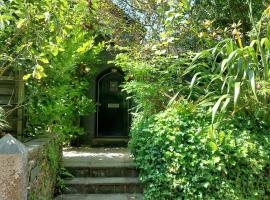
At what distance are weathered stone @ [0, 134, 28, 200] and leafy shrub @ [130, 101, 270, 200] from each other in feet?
6.38

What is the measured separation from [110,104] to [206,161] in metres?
6.07

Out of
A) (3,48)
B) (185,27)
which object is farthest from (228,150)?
(185,27)

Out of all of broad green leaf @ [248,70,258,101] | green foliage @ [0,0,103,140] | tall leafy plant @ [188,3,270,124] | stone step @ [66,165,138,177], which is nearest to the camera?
green foliage @ [0,0,103,140]

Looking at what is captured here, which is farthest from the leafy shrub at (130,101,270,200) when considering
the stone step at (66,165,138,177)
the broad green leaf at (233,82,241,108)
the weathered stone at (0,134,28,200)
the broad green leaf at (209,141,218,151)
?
the weathered stone at (0,134,28,200)

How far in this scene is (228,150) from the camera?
165 inches

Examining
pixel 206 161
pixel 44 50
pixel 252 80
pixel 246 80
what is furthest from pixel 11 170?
pixel 246 80

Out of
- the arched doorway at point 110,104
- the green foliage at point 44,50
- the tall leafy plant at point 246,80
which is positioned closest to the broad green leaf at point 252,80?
the tall leafy plant at point 246,80

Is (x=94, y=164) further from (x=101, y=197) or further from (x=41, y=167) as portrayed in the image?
(x=41, y=167)

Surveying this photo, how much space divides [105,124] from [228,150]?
611cm

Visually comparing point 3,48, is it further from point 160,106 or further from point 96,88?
point 96,88

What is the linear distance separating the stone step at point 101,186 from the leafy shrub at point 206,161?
123 centimetres

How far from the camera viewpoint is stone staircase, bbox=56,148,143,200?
5641 mm

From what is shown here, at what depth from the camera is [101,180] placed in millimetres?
5941

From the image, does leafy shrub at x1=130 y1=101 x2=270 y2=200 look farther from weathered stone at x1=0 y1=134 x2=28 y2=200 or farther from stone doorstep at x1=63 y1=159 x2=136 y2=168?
weathered stone at x1=0 y1=134 x2=28 y2=200
